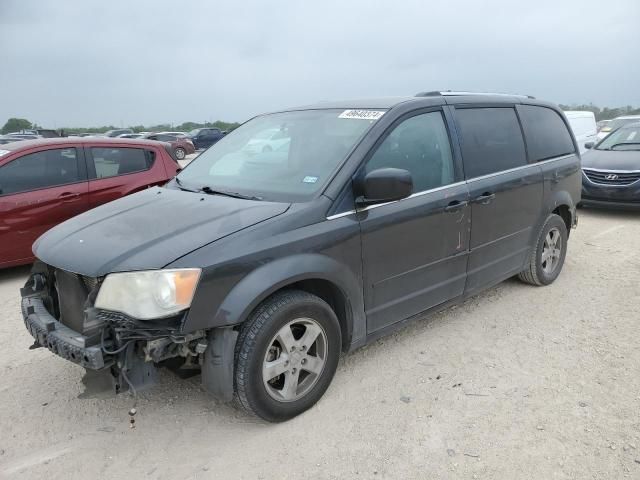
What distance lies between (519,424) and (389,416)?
2.33ft

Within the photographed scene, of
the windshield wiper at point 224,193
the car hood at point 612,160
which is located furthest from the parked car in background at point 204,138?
the windshield wiper at point 224,193

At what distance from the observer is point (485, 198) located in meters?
3.91

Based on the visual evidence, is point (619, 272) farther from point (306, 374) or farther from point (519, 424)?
point (306, 374)

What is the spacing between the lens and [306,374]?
3074 millimetres

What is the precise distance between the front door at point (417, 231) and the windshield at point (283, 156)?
270mm

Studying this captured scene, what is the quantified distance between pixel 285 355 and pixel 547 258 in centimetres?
Answer: 322

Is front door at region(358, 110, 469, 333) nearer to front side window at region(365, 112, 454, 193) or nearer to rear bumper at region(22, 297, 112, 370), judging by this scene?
front side window at region(365, 112, 454, 193)

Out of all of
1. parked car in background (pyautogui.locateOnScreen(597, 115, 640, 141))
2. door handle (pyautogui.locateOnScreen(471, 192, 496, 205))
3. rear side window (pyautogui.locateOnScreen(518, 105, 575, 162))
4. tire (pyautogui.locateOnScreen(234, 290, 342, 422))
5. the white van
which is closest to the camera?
tire (pyautogui.locateOnScreen(234, 290, 342, 422))

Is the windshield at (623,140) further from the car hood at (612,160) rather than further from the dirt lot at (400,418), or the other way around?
the dirt lot at (400,418)

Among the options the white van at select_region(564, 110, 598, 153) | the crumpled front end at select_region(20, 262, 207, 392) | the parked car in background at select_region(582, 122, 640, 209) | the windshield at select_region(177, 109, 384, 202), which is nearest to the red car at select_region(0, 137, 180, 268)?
the windshield at select_region(177, 109, 384, 202)

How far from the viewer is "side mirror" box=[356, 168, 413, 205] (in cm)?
298

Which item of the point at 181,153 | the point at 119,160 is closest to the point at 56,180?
the point at 119,160

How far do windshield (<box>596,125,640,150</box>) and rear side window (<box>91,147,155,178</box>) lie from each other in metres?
7.84

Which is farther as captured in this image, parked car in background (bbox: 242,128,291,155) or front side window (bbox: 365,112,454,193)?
parked car in background (bbox: 242,128,291,155)
